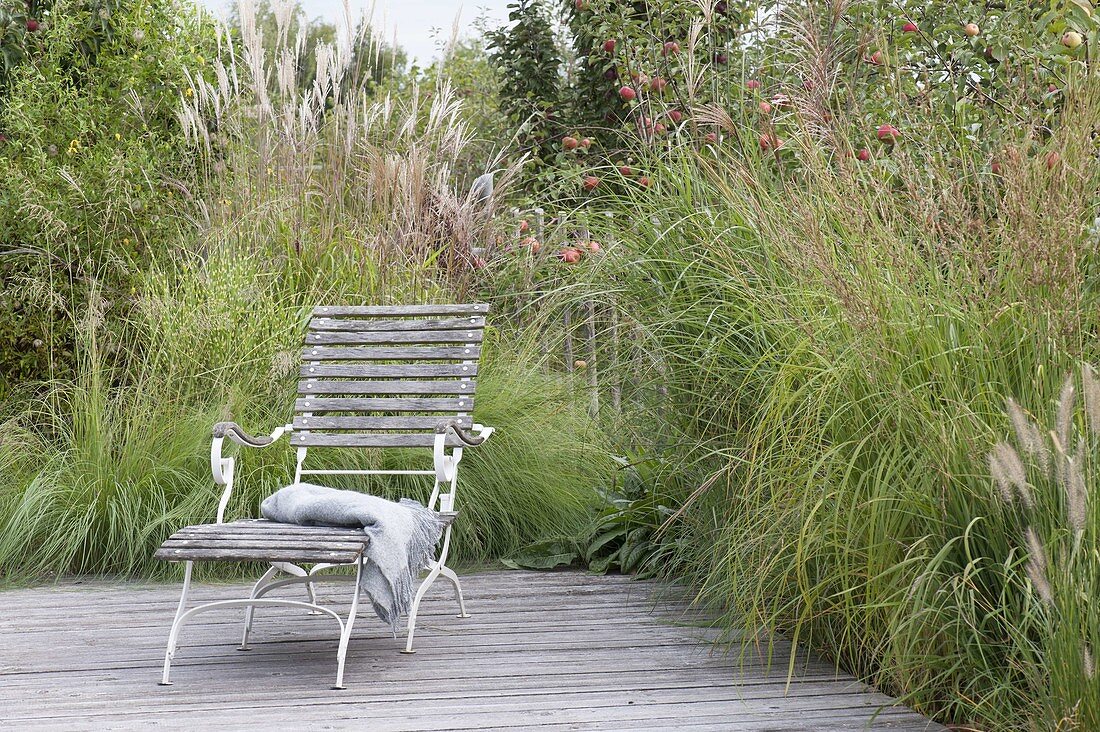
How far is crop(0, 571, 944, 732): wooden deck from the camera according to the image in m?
2.67

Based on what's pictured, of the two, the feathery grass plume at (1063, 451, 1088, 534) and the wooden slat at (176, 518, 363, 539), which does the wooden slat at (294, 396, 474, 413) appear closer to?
the wooden slat at (176, 518, 363, 539)

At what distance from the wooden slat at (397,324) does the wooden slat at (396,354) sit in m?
0.08

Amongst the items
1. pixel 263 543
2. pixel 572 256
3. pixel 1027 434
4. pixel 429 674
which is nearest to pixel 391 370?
pixel 572 256

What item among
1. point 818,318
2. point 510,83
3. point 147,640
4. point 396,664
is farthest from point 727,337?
point 510,83

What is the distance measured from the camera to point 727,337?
3211 millimetres

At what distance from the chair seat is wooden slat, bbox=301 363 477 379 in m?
1.09

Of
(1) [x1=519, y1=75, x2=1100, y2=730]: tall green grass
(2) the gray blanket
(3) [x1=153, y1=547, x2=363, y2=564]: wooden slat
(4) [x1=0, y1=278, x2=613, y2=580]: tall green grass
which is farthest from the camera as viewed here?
(4) [x1=0, y1=278, x2=613, y2=580]: tall green grass

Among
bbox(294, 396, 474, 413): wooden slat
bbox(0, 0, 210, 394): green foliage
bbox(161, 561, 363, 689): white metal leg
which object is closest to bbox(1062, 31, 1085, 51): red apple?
bbox(294, 396, 474, 413): wooden slat

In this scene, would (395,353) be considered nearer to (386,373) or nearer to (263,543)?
(386,373)

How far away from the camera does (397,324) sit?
4.41m

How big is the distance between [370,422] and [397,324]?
42cm

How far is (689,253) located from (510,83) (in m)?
5.27

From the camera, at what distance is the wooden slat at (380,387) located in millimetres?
4261

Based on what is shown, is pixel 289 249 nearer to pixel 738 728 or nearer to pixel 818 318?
pixel 818 318
